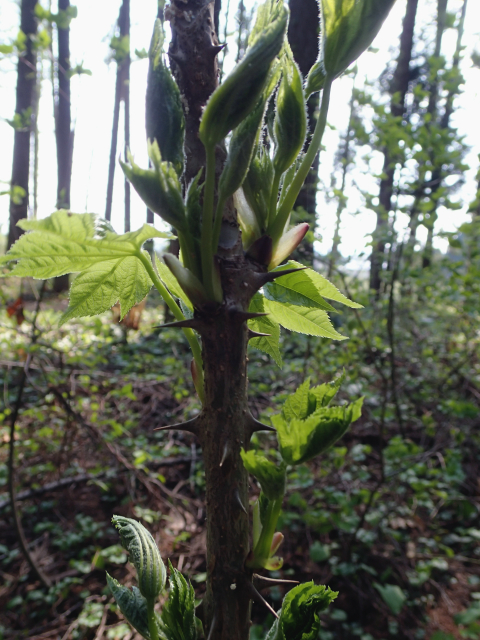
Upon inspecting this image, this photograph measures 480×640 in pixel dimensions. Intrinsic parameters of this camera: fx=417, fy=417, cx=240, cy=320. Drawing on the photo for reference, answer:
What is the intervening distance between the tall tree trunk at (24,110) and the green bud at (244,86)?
1.80 m

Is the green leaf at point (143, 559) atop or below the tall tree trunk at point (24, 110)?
below

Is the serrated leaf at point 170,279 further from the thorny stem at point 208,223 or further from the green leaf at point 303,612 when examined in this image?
the green leaf at point 303,612

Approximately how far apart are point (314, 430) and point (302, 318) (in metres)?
0.24

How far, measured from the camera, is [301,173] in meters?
0.47

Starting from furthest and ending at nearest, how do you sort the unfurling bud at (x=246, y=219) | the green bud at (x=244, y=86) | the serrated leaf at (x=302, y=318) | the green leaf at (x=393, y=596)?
1. the green leaf at (x=393, y=596)
2. the serrated leaf at (x=302, y=318)
3. the unfurling bud at (x=246, y=219)
4. the green bud at (x=244, y=86)

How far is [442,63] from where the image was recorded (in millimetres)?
2859

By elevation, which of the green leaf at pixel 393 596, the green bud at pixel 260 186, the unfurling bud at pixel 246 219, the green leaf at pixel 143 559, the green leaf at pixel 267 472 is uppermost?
the green bud at pixel 260 186

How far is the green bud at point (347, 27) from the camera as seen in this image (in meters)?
0.43

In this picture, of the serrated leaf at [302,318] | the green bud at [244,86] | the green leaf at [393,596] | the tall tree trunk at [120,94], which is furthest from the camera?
the tall tree trunk at [120,94]

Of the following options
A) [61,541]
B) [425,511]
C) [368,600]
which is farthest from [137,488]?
[425,511]

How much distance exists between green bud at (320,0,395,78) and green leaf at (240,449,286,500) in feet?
1.43

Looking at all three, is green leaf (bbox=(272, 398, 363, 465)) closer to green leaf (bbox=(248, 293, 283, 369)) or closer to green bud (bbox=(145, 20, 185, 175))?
green leaf (bbox=(248, 293, 283, 369))

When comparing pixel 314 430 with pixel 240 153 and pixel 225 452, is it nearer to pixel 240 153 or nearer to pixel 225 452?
pixel 225 452

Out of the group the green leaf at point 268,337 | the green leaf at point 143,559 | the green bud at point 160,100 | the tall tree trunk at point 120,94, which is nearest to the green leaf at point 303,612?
the green leaf at point 143,559
